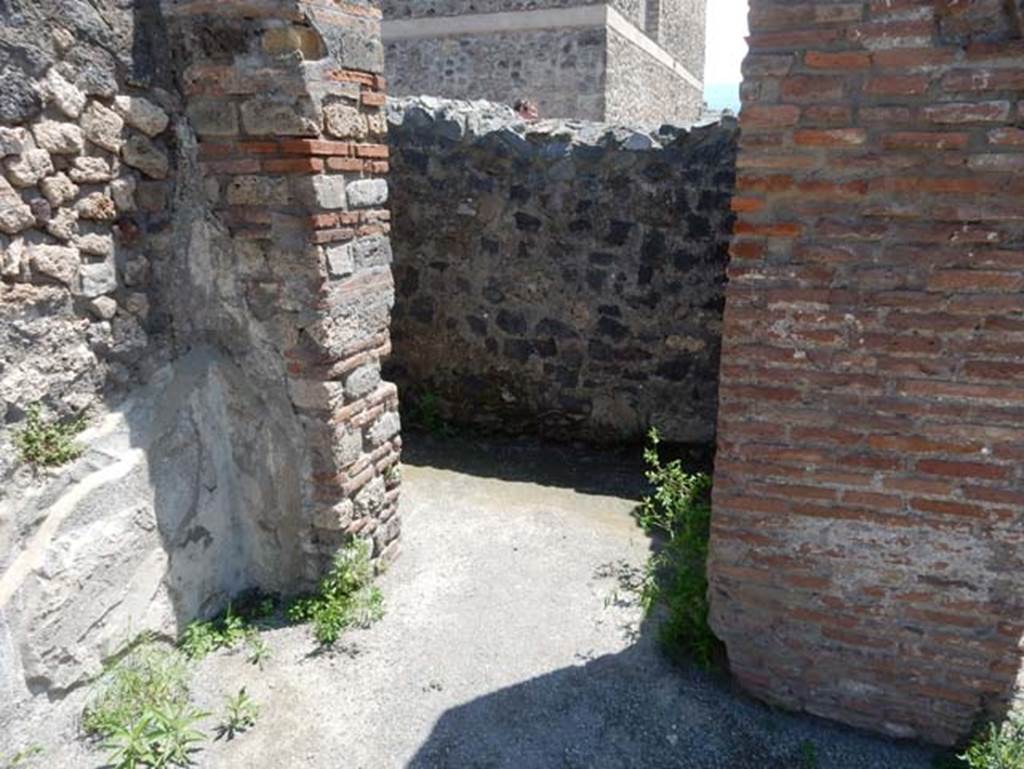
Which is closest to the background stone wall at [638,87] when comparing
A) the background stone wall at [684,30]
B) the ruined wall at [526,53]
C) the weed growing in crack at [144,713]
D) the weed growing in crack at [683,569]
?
the ruined wall at [526,53]

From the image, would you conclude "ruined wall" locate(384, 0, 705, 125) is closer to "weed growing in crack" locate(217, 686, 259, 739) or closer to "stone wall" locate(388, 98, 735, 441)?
"stone wall" locate(388, 98, 735, 441)

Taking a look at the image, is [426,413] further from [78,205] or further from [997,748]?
[997,748]

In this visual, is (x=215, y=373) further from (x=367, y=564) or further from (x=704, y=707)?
(x=704, y=707)

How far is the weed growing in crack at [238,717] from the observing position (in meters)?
2.66

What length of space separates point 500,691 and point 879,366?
5.75 ft

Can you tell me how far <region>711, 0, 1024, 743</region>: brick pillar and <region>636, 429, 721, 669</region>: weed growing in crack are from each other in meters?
0.28

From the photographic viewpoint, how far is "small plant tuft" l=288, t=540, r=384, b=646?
10.6 feet

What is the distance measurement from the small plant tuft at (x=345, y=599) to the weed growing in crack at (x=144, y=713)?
0.53 metres

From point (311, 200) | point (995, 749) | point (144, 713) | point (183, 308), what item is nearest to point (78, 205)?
point (183, 308)

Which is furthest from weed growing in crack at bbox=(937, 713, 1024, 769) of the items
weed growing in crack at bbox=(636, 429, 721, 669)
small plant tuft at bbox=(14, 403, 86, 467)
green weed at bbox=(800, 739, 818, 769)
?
small plant tuft at bbox=(14, 403, 86, 467)

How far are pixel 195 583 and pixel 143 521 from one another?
431 millimetres

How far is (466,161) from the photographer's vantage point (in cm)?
503

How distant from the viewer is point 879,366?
2.29m

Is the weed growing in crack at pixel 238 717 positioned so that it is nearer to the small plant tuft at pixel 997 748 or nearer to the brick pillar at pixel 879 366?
the brick pillar at pixel 879 366
